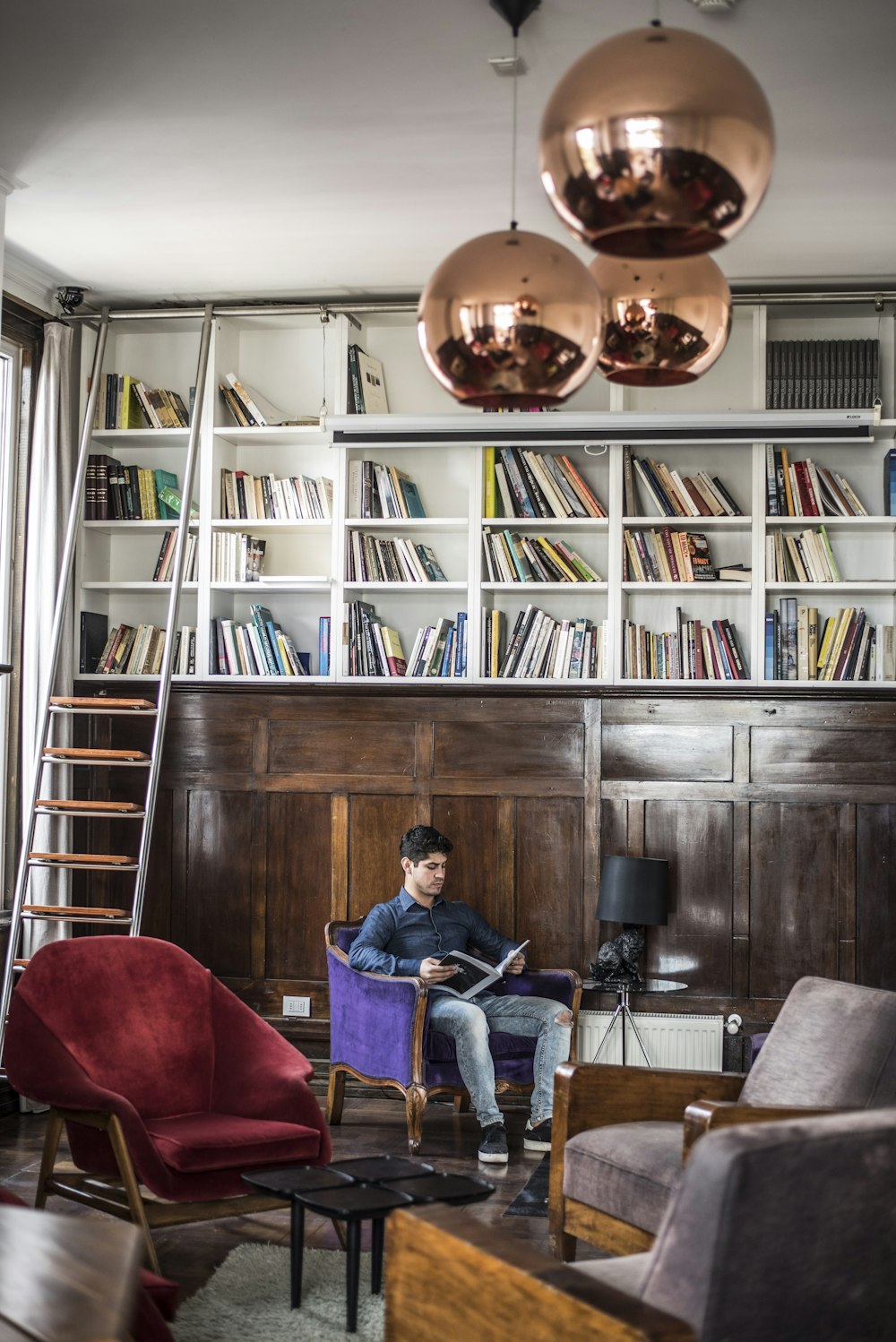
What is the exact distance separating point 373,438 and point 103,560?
4.94ft

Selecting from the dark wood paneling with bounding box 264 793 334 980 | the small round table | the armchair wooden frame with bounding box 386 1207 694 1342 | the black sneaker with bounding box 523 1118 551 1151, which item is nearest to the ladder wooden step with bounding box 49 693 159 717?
the dark wood paneling with bounding box 264 793 334 980

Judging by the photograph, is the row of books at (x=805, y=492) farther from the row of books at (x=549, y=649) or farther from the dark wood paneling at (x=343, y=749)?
the dark wood paneling at (x=343, y=749)

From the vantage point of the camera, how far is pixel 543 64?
4109 mm

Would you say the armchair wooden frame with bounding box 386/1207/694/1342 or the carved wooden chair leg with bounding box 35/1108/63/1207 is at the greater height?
the armchair wooden frame with bounding box 386/1207/694/1342

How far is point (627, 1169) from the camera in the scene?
349cm

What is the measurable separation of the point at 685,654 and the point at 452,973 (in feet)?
5.68

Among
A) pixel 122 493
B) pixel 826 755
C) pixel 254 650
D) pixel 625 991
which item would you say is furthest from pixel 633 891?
pixel 122 493

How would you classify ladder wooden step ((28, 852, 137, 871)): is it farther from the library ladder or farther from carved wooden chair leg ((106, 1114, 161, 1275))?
carved wooden chair leg ((106, 1114, 161, 1275))

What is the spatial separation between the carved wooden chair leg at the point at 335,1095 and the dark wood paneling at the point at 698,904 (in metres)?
1.38

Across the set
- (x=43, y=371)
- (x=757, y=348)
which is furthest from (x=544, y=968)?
(x=43, y=371)

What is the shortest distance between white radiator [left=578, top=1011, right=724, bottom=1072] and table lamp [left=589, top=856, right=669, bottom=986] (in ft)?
0.90

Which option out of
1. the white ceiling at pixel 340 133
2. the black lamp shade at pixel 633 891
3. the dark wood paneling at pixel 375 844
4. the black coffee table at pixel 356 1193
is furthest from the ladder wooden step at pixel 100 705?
the black coffee table at pixel 356 1193

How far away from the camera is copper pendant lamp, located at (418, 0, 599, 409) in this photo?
90.8 inches

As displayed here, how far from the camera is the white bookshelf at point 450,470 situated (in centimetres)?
600
